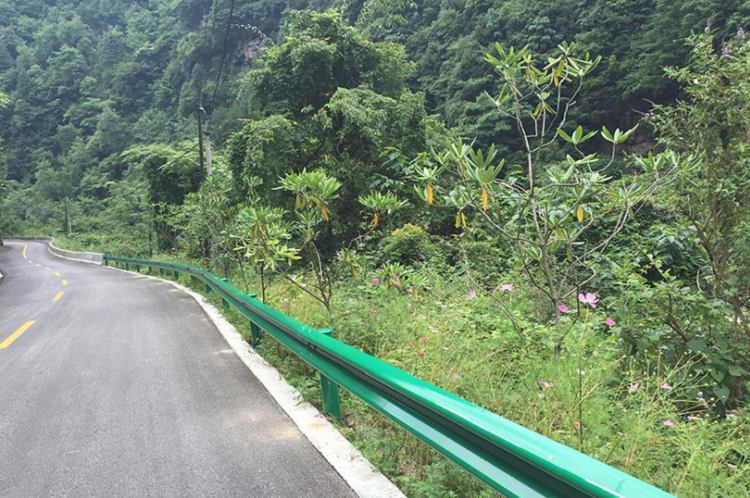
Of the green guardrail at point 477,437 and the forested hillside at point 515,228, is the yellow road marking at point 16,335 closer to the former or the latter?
the forested hillside at point 515,228

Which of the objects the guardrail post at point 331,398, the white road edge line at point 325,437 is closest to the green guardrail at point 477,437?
the guardrail post at point 331,398

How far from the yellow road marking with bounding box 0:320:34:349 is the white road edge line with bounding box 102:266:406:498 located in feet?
13.1

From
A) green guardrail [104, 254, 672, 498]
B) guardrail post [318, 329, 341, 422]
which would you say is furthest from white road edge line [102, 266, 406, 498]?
green guardrail [104, 254, 672, 498]

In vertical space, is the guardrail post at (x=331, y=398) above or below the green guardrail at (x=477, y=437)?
below

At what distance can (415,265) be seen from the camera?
33.9 feet

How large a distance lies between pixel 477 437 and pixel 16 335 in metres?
8.29

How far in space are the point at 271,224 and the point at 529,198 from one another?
3.02m

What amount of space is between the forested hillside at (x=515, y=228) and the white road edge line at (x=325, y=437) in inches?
4.4

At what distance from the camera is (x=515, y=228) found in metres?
5.04

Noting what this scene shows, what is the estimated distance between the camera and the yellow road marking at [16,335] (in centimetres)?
674

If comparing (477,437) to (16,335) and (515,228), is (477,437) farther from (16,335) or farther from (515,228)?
(16,335)

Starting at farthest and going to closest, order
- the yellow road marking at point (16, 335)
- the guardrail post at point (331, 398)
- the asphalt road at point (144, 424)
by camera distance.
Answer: the yellow road marking at point (16, 335)
the guardrail post at point (331, 398)
the asphalt road at point (144, 424)

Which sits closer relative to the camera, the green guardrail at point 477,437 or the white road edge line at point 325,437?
the green guardrail at point 477,437

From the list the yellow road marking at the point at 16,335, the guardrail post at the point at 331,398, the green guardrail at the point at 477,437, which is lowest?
the yellow road marking at the point at 16,335
